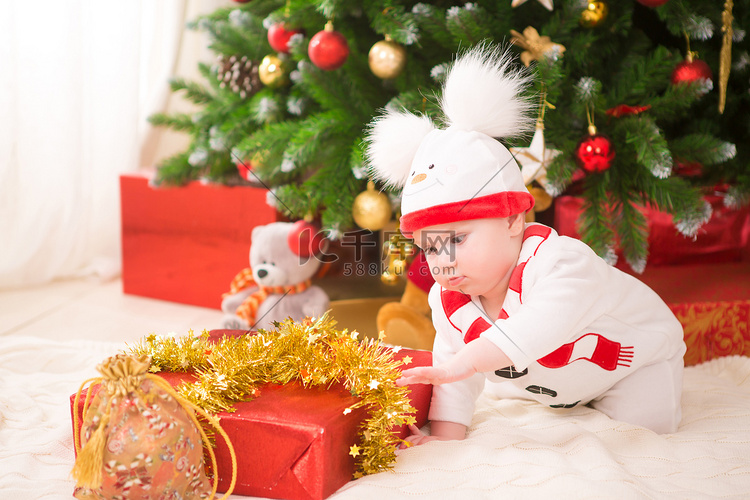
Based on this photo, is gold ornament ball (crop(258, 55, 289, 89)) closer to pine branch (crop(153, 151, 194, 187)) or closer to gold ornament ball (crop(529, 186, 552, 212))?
pine branch (crop(153, 151, 194, 187))

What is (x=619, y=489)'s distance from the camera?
27.7 inches

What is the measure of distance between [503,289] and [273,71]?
0.80m

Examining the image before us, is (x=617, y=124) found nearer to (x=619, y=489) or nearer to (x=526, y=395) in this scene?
(x=526, y=395)

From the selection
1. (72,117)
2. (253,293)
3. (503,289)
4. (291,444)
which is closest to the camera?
(291,444)

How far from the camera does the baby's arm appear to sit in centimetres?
75

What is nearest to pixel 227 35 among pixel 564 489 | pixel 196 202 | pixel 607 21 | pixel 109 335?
pixel 196 202

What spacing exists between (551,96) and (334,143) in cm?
44

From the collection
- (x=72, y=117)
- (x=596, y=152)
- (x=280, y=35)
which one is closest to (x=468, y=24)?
(x=596, y=152)

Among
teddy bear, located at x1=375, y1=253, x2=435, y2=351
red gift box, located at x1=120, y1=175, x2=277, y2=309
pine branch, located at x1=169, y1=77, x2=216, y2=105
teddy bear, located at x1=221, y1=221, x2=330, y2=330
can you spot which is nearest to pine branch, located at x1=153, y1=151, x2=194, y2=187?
red gift box, located at x1=120, y1=175, x2=277, y2=309

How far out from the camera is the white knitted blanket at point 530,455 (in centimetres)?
73

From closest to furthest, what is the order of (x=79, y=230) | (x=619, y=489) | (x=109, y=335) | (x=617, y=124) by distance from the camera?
(x=619, y=489), (x=617, y=124), (x=109, y=335), (x=79, y=230)

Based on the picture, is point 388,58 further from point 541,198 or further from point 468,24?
point 541,198

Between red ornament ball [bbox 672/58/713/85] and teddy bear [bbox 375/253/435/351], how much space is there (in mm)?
572

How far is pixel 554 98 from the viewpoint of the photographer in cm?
108
